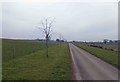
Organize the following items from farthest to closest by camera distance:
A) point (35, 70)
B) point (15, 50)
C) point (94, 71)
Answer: point (15, 50), point (94, 71), point (35, 70)

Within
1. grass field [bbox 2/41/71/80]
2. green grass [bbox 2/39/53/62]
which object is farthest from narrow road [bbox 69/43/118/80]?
green grass [bbox 2/39/53/62]

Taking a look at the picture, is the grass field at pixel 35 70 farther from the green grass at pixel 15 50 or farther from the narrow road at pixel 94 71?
the green grass at pixel 15 50

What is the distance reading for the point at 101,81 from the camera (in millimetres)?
12312

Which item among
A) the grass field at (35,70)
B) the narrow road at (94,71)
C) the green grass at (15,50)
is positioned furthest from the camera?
the green grass at (15,50)

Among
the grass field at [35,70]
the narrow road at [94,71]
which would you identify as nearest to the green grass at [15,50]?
the grass field at [35,70]

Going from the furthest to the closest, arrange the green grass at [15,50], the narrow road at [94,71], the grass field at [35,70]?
the green grass at [15,50] < the narrow road at [94,71] < the grass field at [35,70]

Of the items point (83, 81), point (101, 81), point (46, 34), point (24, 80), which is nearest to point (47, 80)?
point (24, 80)

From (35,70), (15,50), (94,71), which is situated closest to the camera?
(35,70)

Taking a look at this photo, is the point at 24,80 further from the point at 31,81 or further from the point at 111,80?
the point at 111,80

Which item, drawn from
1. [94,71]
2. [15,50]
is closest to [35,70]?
[94,71]

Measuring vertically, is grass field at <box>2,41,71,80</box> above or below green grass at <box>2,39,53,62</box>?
above

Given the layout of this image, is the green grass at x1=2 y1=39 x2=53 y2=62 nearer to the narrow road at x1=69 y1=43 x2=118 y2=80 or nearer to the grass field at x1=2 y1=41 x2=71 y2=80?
the grass field at x1=2 y1=41 x2=71 y2=80

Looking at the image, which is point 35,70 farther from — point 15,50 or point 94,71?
point 15,50

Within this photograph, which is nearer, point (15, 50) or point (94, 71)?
point (94, 71)
